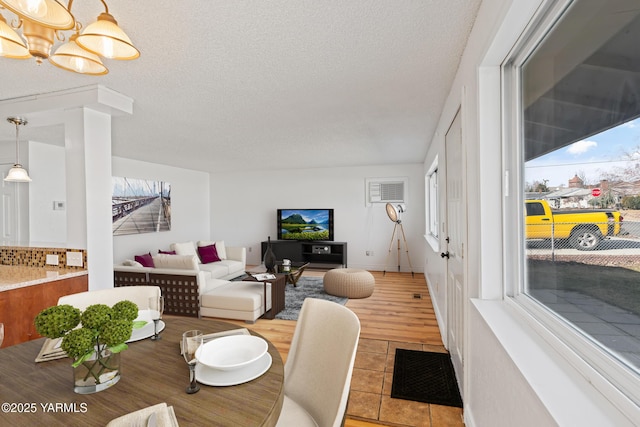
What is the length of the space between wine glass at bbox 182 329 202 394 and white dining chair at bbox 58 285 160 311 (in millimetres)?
709

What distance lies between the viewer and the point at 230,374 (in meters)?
1.08

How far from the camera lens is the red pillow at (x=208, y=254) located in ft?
19.5

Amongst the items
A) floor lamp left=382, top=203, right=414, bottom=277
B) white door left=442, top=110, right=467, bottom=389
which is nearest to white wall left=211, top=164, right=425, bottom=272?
floor lamp left=382, top=203, right=414, bottom=277

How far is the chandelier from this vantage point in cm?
105

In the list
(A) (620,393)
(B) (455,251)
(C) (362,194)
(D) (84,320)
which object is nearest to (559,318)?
(A) (620,393)

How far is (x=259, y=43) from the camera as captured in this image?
1836 millimetres

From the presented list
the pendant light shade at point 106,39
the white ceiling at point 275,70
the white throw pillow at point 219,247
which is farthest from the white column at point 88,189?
the white throw pillow at point 219,247

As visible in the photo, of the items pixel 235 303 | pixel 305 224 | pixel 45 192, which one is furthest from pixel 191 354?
pixel 305 224

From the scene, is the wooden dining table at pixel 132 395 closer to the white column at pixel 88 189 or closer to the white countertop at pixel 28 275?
the white countertop at pixel 28 275

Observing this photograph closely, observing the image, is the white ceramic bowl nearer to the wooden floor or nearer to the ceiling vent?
the wooden floor

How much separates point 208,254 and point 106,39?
16.7ft

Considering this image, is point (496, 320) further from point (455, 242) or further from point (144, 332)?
point (144, 332)

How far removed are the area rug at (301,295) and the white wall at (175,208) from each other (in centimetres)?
299

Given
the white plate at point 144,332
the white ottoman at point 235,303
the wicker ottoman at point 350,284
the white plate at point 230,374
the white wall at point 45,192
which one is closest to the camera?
the white plate at point 230,374
